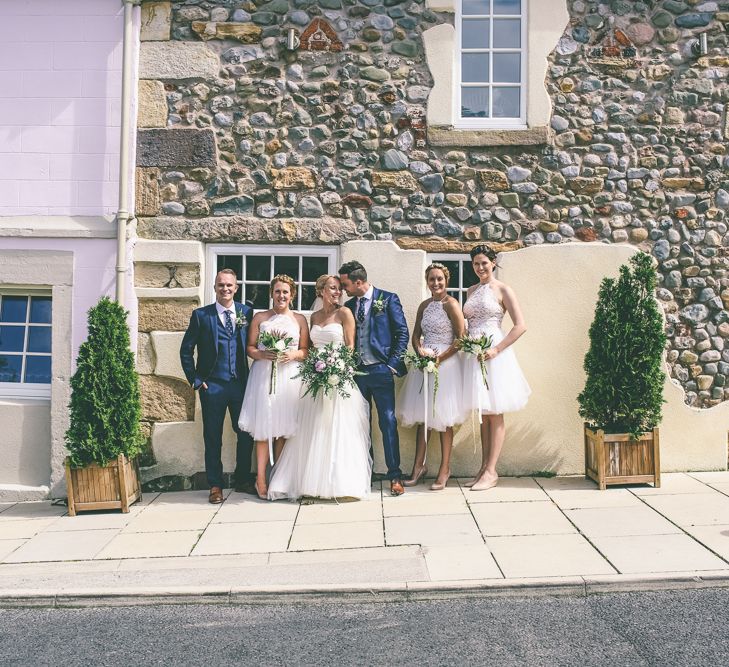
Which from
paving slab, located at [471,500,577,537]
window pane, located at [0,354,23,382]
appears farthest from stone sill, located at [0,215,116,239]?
paving slab, located at [471,500,577,537]

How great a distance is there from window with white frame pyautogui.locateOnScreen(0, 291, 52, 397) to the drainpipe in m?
0.88

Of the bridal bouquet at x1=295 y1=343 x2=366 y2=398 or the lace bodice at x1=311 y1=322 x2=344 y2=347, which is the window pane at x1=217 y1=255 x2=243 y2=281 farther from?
the bridal bouquet at x1=295 y1=343 x2=366 y2=398

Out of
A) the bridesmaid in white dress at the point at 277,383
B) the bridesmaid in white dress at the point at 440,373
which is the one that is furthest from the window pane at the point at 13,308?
the bridesmaid in white dress at the point at 440,373

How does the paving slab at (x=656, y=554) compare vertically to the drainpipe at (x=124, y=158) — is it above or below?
below

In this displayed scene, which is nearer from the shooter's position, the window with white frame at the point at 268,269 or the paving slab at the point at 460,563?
the paving slab at the point at 460,563

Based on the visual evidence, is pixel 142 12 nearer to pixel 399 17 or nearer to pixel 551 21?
pixel 399 17

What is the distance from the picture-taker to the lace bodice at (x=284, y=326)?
6266 mm

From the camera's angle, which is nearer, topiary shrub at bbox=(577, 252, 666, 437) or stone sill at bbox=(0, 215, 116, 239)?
topiary shrub at bbox=(577, 252, 666, 437)

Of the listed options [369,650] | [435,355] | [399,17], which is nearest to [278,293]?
[435,355]

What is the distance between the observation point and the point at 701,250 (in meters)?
6.81

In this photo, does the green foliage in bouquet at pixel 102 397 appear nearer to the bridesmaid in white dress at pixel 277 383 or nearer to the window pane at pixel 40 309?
the bridesmaid in white dress at pixel 277 383

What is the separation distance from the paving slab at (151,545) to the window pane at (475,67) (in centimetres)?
475

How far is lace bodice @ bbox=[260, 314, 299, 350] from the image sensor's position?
6.27 metres

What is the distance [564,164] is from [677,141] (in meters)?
1.07
